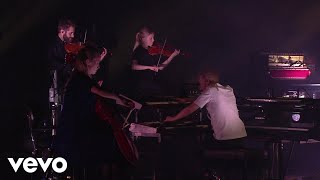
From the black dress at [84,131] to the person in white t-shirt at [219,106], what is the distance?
6.22 feet

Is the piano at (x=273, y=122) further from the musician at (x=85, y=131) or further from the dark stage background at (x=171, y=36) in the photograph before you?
the dark stage background at (x=171, y=36)

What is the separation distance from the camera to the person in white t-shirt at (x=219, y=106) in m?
6.45

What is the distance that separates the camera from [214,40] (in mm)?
11188

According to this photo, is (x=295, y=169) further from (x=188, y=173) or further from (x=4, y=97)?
(x=4, y=97)

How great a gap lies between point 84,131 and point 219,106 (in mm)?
2234

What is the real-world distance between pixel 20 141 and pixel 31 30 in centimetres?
179

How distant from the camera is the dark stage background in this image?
889cm

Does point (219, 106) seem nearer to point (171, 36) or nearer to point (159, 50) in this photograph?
point (159, 50)

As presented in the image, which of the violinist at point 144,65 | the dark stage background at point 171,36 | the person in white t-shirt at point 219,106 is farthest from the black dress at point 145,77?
the person in white t-shirt at point 219,106

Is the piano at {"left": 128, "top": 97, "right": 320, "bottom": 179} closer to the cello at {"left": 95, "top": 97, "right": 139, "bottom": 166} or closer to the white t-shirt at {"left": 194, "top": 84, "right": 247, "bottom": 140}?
the white t-shirt at {"left": 194, "top": 84, "right": 247, "bottom": 140}

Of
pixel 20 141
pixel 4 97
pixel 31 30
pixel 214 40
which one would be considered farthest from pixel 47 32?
pixel 214 40

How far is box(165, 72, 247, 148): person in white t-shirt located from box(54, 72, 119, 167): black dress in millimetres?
1895

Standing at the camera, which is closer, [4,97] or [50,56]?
[50,56]

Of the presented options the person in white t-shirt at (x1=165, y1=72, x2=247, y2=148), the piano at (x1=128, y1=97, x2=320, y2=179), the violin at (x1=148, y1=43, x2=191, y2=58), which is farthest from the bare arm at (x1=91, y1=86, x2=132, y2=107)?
the violin at (x1=148, y1=43, x2=191, y2=58)
